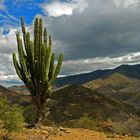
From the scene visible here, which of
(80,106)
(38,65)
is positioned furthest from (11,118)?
(80,106)

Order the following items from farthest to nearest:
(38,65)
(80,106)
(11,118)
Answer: (80,106), (38,65), (11,118)

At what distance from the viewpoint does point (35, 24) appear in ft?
76.7

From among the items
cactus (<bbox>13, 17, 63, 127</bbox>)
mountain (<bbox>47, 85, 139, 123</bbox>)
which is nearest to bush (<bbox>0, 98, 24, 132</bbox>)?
cactus (<bbox>13, 17, 63, 127</bbox>)

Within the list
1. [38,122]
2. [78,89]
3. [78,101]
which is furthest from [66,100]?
[38,122]

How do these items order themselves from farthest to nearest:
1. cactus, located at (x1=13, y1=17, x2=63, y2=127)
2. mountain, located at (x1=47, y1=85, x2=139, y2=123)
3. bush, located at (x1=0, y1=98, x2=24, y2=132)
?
mountain, located at (x1=47, y1=85, x2=139, y2=123) < cactus, located at (x1=13, y1=17, x2=63, y2=127) < bush, located at (x1=0, y1=98, x2=24, y2=132)

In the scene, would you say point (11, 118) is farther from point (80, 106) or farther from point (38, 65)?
point (80, 106)

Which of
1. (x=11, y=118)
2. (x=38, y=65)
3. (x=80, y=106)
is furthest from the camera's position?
(x=80, y=106)

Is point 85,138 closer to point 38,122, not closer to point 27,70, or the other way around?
point 38,122

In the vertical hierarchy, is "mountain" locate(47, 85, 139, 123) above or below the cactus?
below

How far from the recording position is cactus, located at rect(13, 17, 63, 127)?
76.3 ft

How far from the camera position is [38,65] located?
23.3m

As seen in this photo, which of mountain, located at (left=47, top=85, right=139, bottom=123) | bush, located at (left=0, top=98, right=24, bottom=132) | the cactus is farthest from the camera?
mountain, located at (left=47, top=85, right=139, bottom=123)

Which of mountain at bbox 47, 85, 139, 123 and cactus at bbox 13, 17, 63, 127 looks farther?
mountain at bbox 47, 85, 139, 123

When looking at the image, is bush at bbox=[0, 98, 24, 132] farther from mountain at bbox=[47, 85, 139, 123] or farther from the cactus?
mountain at bbox=[47, 85, 139, 123]
